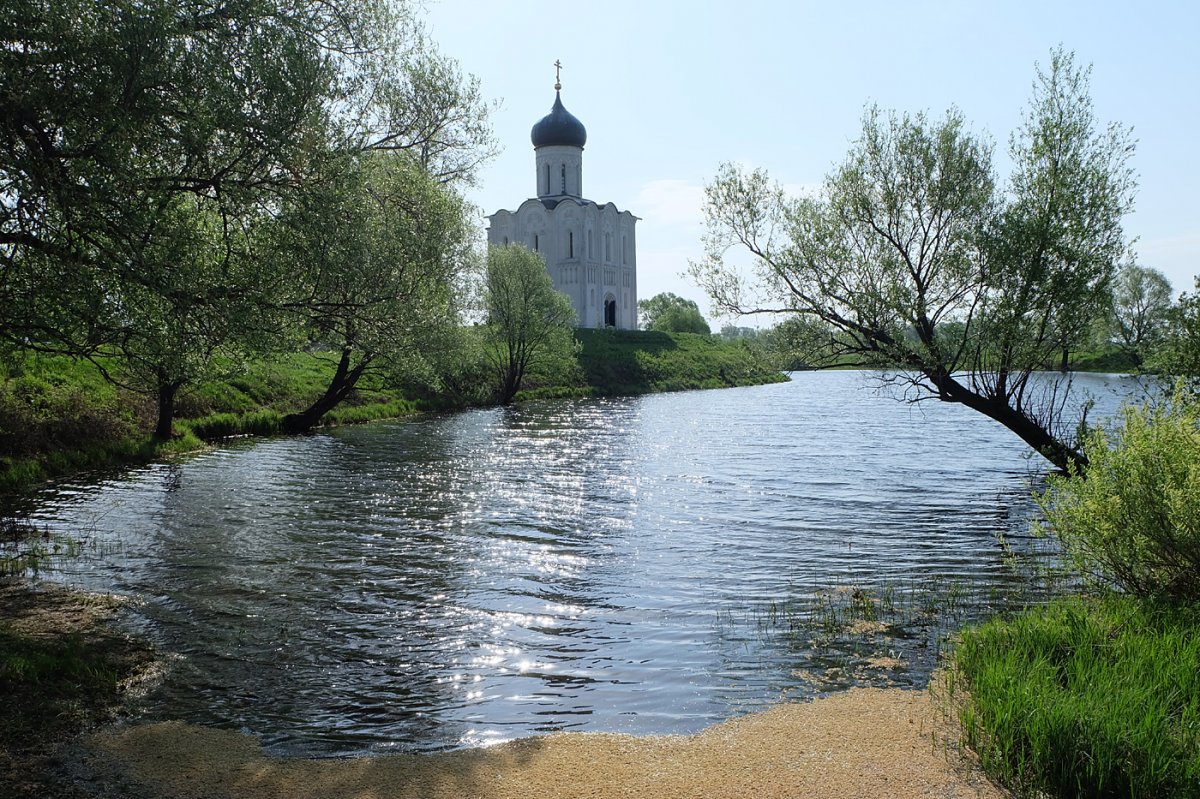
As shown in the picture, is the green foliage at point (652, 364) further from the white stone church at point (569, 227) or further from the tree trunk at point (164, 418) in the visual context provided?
the tree trunk at point (164, 418)

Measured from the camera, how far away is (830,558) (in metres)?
13.5

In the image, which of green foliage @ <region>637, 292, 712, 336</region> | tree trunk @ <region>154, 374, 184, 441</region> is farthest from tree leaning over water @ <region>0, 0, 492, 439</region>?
green foliage @ <region>637, 292, 712, 336</region>

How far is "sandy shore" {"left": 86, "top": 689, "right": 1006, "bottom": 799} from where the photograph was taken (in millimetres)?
6012

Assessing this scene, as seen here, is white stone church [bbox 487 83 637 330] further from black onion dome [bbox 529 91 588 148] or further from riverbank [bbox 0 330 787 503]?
riverbank [bbox 0 330 787 503]

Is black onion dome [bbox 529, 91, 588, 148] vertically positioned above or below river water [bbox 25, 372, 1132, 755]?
above

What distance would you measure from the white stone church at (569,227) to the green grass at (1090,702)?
7244 centimetres

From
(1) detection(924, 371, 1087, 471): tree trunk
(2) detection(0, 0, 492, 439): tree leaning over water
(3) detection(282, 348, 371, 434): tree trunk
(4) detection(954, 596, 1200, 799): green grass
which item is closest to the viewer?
(4) detection(954, 596, 1200, 799): green grass

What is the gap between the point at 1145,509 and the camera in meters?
8.25

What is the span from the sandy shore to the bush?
3.00 metres

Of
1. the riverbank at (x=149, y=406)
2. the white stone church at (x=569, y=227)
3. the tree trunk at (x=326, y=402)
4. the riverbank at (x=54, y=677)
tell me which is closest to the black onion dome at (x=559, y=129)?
the white stone church at (x=569, y=227)

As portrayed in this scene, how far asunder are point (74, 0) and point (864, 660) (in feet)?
36.4

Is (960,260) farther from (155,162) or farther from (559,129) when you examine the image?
(559,129)

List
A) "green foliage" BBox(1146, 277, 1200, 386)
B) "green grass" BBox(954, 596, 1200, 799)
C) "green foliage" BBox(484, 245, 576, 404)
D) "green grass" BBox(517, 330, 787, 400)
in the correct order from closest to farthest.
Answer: "green grass" BBox(954, 596, 1200, 799)
"green foliage" BBox(1146, 277, 1200, 386)
"green foliage" BBox(484, 245, 576, 404)
"green grass" BBox(517, 330, 787, 400)

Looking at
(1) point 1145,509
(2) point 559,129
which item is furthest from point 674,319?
(1) point 1145,509
